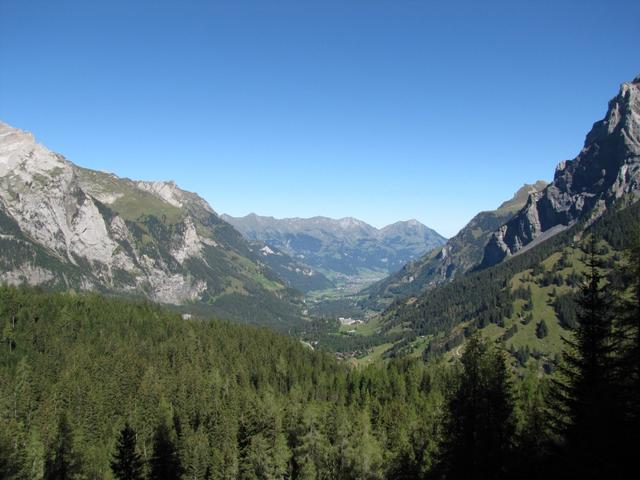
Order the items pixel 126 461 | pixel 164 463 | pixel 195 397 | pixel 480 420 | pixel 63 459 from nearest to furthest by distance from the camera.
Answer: pixel 480 420 < pixel 126 461 < pixel 164 463 < pixel 63 459 < pixel 195 397

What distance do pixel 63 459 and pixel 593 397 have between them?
308ft

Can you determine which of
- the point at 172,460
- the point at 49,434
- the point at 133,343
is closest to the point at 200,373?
the point at 133,343

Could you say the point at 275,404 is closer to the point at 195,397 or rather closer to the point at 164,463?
the point at 195,397

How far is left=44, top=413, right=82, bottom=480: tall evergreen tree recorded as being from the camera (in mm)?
86312

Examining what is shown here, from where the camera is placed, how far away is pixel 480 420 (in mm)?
39344

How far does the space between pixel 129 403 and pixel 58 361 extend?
104 feet

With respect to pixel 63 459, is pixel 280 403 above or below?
above

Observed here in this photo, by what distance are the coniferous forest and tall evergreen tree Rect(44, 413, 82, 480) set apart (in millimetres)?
277

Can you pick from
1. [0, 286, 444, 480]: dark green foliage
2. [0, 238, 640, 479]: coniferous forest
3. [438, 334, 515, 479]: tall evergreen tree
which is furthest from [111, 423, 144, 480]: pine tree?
[438, 334, 515, 479]: tall evergreen tree

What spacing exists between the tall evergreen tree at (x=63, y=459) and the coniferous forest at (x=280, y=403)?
0.28 metres

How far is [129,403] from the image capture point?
118438 mm

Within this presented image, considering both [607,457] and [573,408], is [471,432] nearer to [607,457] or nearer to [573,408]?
[573,408]

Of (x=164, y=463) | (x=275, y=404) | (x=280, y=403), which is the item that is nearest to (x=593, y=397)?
(x=164, y=463)

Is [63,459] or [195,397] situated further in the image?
[195,397]
